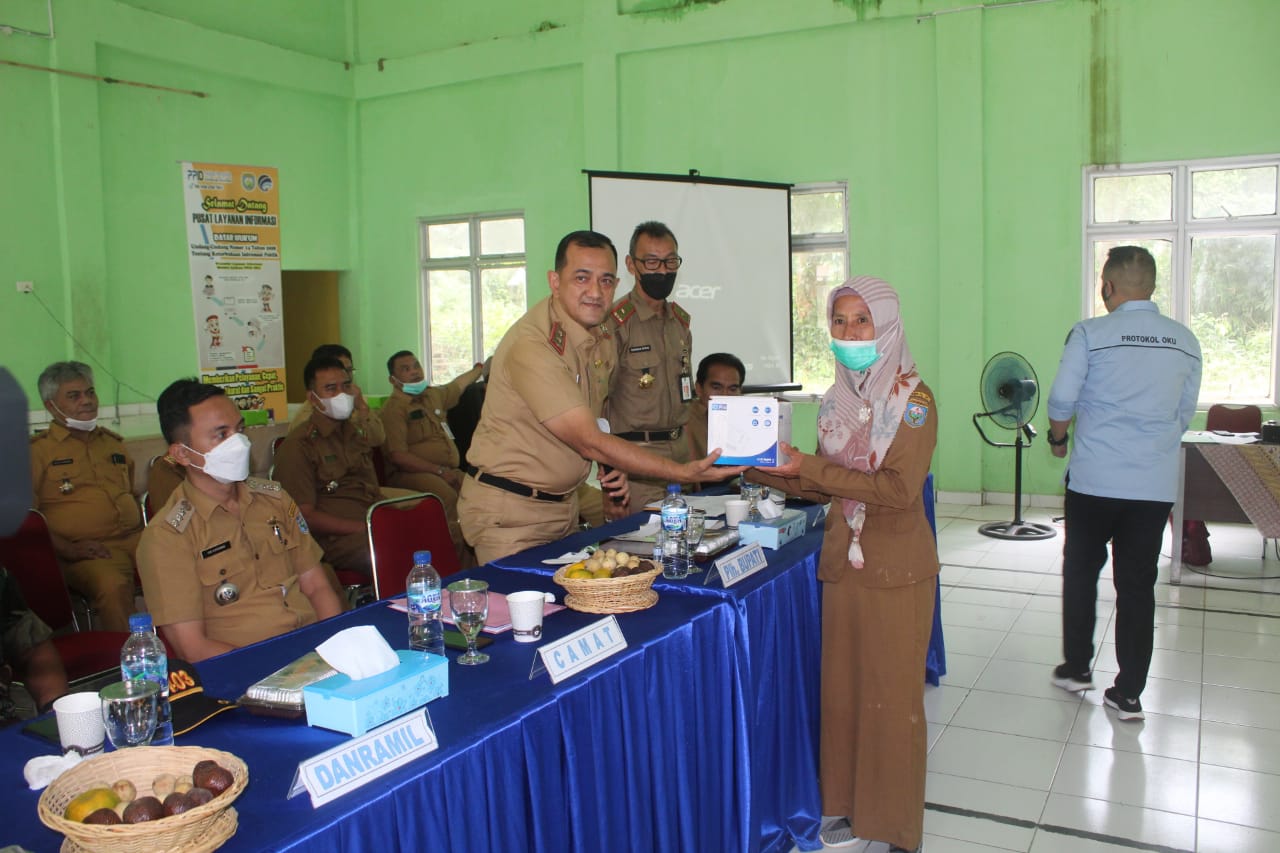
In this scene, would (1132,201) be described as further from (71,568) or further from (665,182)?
(71,568)

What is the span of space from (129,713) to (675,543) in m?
1.39

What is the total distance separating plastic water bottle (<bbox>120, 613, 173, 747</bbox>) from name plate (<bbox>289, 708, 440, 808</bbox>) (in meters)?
Result: 0.27

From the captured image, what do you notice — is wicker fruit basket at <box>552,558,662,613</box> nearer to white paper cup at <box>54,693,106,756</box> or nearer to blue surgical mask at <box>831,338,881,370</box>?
blue surgical mask at <box>831,338,881,370</box>

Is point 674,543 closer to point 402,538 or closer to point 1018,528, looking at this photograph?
point 402,538

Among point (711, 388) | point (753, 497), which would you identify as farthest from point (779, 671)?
point (711, 388)

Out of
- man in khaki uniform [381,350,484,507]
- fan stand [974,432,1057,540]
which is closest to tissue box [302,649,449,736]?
man in khaki uniform [381,350,484,507]

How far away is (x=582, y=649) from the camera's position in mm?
1944

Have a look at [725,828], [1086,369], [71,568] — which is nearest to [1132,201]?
[1086,369]

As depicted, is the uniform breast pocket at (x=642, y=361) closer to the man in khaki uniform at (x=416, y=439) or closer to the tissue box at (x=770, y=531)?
the tissue box at (x=770, y=531)

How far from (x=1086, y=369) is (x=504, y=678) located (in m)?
2.63

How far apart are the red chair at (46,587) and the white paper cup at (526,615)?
1.74m

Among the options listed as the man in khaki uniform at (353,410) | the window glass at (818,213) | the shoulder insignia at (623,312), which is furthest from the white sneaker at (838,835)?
the window glass at (818,213)

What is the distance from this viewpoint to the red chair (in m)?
3.13

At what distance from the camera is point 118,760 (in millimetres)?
1378
